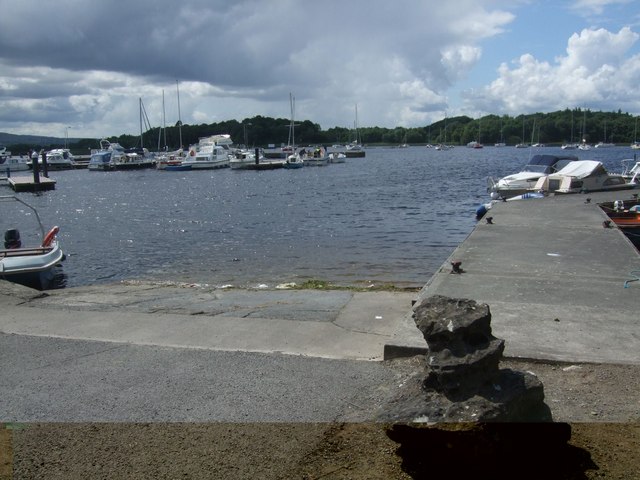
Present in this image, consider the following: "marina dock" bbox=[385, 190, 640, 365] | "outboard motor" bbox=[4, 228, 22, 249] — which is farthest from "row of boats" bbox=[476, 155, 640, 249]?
"outboard motor" bbox=[4, 228, 22, 249]

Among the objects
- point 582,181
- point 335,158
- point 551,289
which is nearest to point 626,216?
point 582,181

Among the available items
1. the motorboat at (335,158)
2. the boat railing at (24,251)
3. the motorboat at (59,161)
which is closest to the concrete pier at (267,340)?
the boat railing at (24,251)

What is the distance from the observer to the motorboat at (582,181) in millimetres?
27797

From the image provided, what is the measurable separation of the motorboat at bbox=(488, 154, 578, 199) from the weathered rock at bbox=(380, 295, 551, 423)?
86.4 feet

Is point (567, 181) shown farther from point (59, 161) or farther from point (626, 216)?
point (59, 161)

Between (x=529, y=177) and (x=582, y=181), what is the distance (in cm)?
325

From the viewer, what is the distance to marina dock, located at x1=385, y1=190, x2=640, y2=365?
243 inches

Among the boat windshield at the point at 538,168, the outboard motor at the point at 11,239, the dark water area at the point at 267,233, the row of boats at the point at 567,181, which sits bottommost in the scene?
the dark water area at the point at 267,233

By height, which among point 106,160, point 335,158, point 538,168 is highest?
point 106,160

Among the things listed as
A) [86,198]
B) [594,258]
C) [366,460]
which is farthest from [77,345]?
[86,198]

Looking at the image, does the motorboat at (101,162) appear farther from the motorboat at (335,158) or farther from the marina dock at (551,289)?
the marina dock at (551,289)

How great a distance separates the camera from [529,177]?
30.7 meters

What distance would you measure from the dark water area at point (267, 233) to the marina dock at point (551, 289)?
2571 millimetres

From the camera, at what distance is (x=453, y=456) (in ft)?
12.0
